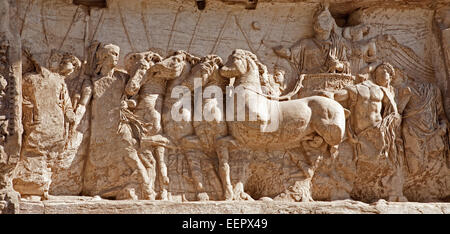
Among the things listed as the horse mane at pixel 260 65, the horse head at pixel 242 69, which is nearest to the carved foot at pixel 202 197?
the horse head at pixel 242 69

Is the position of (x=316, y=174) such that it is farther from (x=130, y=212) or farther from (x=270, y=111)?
(x=130, y=212)

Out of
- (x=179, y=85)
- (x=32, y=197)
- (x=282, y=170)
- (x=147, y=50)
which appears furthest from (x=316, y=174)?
(x=32, y=197)

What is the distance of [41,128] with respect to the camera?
7184 millimetres

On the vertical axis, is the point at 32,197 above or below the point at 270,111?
below

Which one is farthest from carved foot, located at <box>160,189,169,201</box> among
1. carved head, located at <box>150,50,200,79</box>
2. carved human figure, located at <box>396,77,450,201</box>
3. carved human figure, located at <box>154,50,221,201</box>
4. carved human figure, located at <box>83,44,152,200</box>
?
carved human figure, located at <box>396,77,450,201</box>

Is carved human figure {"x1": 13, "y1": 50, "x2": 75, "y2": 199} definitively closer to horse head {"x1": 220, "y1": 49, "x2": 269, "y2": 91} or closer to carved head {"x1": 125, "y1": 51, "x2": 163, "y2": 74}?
carved head {"x1": 125, "y1": 51, "x2": 163, "y2": 74}

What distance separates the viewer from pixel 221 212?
7.21m

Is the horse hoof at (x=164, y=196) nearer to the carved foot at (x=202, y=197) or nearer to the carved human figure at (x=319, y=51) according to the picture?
the carved foot at (x=202, y=197)

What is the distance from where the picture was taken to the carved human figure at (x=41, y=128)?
7.12 meters

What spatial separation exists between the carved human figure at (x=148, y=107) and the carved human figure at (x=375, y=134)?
187cm

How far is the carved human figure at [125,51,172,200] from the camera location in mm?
7438

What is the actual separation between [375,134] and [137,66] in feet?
8.25

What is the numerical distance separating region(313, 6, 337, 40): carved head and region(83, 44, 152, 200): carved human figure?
2.17 m
